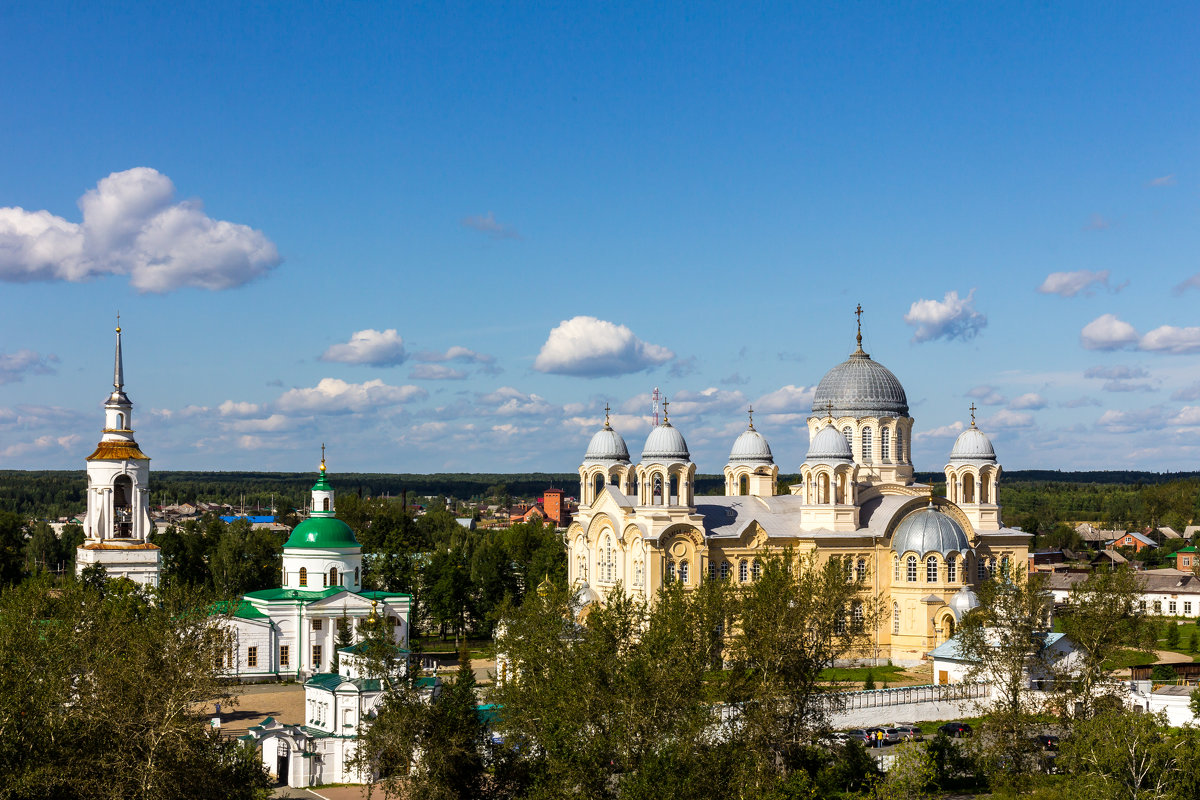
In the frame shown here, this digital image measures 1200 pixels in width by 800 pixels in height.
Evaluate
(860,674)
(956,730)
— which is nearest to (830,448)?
(860,674)

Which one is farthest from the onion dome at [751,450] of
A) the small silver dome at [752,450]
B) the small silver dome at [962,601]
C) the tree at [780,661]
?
the tree at [780,661]

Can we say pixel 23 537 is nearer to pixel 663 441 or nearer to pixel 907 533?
pixel 663 441

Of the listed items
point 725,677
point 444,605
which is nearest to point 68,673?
point 725,677

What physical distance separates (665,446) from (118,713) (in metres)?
25.2

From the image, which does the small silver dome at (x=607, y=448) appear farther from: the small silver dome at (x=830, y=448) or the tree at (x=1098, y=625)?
the tree at (x=1098, y=625)

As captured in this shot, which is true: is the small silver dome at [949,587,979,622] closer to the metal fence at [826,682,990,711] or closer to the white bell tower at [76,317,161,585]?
the metal fence at [826,682,990,711]

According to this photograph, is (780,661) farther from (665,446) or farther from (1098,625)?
(665,446)

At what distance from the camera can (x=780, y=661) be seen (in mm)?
28281

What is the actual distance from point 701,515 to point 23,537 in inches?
1849

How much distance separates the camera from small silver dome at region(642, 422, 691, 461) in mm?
Answer: 44688

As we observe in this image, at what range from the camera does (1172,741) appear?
24766 millimetres

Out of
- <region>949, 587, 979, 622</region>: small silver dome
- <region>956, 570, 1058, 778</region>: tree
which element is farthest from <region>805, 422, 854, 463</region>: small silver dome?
<region>956, 570, 1058, 778</region>: tree

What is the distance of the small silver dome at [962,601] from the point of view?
4322 centimetres

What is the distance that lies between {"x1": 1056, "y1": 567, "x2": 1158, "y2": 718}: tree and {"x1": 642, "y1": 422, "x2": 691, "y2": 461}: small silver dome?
593 inches
